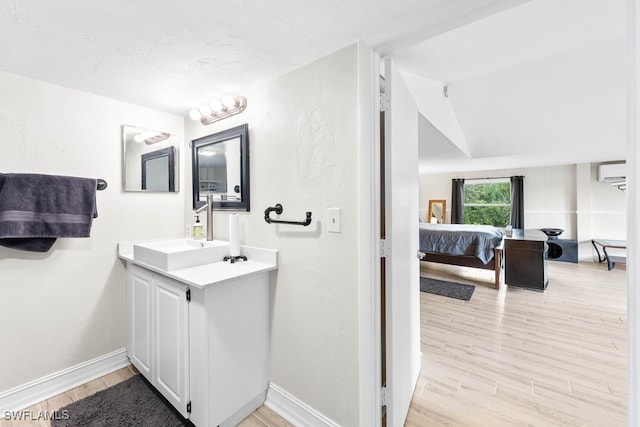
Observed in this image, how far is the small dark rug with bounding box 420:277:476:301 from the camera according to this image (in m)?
3.57

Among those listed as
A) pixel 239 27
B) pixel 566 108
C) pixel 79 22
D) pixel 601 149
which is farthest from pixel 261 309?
pixel 601 149

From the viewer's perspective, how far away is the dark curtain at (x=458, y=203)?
6.75 metres

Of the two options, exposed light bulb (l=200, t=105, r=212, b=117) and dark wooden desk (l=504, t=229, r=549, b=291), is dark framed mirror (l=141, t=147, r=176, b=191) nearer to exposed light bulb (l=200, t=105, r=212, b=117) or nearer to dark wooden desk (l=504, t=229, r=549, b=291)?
exposed light bulb (l=200, t=105, r=212, b=117)

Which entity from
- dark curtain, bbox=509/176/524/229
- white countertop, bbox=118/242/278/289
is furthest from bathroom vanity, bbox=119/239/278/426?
dark curtain, bbox=509/176/524/229

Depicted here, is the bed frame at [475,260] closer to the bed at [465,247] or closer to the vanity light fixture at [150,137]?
the bed at [465,247]

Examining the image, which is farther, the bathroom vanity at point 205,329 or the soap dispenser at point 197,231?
the soap dispenser at point 197,231

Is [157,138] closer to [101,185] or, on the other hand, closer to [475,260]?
[101,185]

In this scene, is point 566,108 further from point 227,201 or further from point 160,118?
point 160,118

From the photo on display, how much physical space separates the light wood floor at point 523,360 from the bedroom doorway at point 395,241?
36 centimetres

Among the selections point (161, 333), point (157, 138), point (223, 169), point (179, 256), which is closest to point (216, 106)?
point (223, 169)

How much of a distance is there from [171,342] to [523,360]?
2.55 meters

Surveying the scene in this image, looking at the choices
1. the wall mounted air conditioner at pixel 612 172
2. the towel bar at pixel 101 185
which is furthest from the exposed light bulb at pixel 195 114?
the wall mounted air conditioner at pixel 612 172

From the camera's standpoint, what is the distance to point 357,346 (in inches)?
51.5

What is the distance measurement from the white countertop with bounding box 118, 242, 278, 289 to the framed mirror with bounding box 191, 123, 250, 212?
0.33 meters
